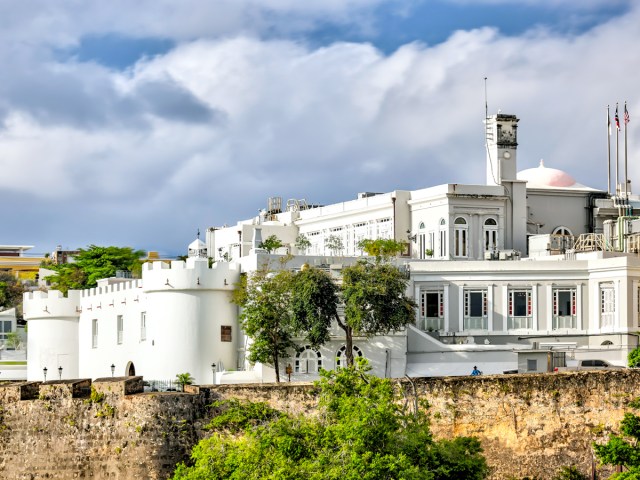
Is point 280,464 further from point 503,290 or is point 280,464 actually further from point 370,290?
point 503,290

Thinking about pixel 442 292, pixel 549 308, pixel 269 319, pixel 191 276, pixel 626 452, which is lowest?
pixel 626 452

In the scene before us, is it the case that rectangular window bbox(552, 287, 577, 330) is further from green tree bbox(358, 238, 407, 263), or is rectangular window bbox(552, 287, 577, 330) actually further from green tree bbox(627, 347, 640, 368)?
green tree bbox(358, 238, 407, 263)

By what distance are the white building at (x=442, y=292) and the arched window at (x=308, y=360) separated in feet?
0.19

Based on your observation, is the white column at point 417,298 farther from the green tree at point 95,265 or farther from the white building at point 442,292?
the green tree at point 95,265

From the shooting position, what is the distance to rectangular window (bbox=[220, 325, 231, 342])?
74.4 m

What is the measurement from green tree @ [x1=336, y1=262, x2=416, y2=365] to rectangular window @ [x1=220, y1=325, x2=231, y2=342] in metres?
4.78

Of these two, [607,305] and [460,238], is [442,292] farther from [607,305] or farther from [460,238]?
[607,305]

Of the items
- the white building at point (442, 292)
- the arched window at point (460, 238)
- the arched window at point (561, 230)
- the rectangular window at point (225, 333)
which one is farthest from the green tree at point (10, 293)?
the rectangular window at point (225, 333)

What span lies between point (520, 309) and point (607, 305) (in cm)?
389

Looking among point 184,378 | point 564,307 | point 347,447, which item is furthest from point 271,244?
point 347,447

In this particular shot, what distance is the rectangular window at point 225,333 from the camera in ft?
244

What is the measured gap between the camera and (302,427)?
52.0 meters

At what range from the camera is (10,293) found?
127m

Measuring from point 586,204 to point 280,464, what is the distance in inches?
1803
